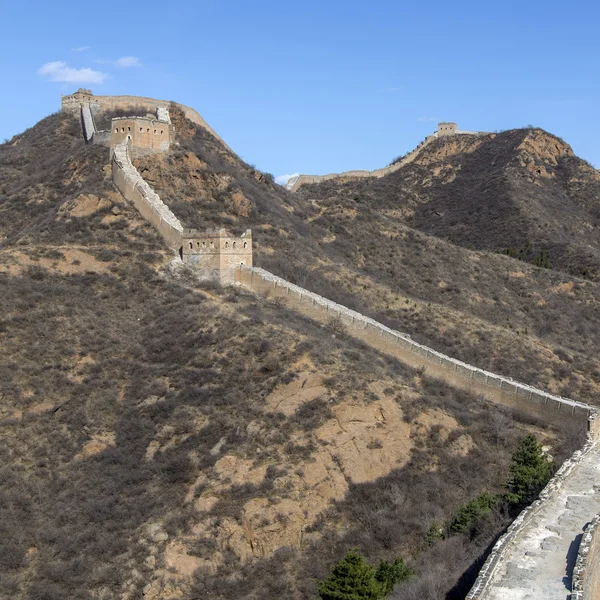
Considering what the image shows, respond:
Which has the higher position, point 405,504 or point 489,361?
point 489,361

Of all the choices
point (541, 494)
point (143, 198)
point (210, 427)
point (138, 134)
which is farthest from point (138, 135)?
point (541, 494)

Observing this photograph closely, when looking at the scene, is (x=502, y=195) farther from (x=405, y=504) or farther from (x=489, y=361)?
(x=405, y=504)

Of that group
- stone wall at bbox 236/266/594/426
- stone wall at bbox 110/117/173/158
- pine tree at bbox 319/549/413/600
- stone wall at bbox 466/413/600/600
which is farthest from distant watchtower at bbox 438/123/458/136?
pine tree at bbox 319/549/413/600

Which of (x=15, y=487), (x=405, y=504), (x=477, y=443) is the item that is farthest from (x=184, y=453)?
(x=477, y=443)

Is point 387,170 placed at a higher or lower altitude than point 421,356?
higher

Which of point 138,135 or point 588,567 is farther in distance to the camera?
point 138,135

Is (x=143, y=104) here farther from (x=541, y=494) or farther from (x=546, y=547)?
(x=546, y=547)
